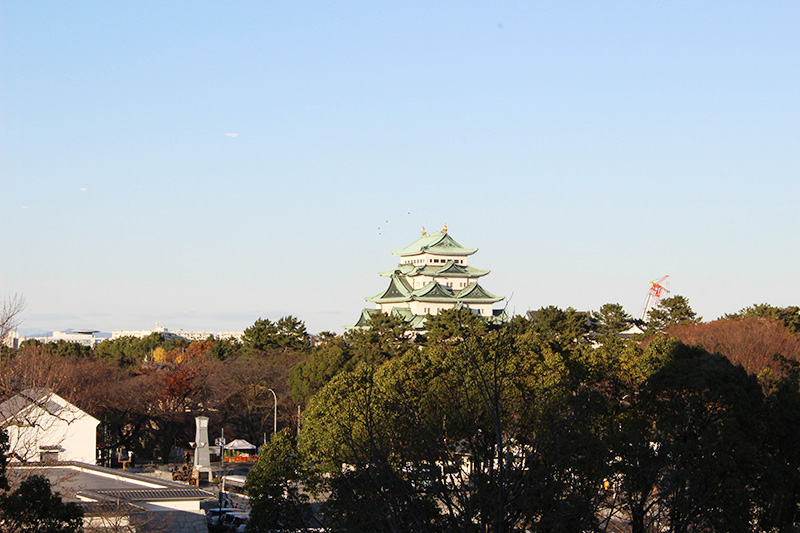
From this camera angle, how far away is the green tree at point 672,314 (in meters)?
57.8

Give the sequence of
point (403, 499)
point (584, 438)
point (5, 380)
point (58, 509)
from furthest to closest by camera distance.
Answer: point (5, 380)
point (584, 438)
point (58, 509)
point (403, 499)

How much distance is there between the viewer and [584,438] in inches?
587

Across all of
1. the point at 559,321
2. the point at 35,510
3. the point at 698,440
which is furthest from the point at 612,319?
the point at 35,510

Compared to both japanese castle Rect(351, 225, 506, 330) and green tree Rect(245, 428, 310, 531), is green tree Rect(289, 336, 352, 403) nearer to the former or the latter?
japanese castle Rect(351, 225, 506, 330)

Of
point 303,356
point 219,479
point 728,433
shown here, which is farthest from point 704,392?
point 303,356

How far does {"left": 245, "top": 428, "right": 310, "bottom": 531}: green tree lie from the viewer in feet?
60.4

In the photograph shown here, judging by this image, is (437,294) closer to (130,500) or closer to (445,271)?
(445,271)

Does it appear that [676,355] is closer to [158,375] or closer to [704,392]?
[704,392]

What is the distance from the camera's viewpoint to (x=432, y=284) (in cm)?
7262

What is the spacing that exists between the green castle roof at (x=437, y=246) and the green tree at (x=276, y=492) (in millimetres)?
57912

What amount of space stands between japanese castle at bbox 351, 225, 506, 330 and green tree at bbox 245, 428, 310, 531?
49.5 m

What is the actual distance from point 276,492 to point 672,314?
44463 millimetres

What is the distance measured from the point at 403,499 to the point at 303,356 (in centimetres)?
5212

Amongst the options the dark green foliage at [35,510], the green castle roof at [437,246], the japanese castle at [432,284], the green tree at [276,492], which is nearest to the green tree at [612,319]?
the japanese castle at [432,284]
